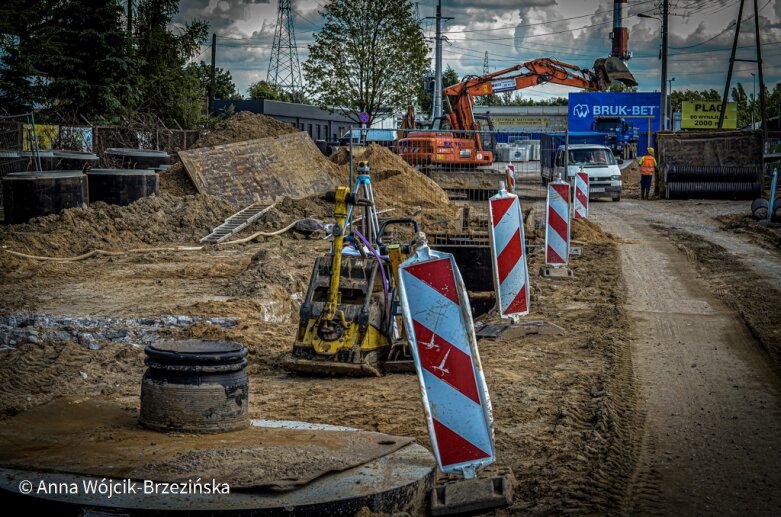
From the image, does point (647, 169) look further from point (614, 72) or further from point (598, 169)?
point (614, 72)

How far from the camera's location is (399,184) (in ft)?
82.7

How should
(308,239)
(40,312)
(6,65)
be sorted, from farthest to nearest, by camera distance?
1. (6,65)
2. (308,239)
3. (40,312)

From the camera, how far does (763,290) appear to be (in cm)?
1287

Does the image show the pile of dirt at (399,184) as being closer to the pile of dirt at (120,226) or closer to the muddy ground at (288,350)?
the pile of dirt at (120,226)

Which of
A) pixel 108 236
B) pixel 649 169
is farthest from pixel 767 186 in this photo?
pixel 108 236

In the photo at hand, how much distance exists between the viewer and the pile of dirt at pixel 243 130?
26.8m

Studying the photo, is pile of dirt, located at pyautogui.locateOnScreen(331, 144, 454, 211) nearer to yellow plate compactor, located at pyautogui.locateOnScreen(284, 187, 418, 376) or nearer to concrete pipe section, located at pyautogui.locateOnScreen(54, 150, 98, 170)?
concrete pipe section, located at pyautogui.locateOnScreen(54, 150, 98, 170)

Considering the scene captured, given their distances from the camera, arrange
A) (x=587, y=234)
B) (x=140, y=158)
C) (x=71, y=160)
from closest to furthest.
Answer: (x=587, y=234) → (x=71, y=160) → (x=140, y=158)

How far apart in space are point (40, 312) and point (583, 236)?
12407 mm

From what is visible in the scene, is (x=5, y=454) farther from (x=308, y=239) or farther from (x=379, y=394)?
(x=308, y=239)

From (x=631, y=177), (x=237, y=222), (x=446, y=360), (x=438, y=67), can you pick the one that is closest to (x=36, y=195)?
(x=237, y=222)

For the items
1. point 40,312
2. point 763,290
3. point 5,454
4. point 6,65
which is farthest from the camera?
point 6,65

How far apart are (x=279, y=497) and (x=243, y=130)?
925 inches

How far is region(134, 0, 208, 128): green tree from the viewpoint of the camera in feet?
133
